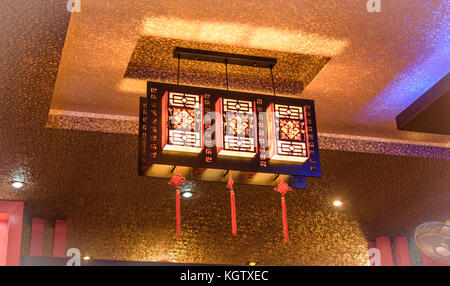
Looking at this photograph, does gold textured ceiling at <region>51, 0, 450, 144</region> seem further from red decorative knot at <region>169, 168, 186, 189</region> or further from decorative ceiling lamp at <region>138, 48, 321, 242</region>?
red decorative knot at <region>169, 168, 186, 189</region>

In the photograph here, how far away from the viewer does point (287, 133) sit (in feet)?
11.4

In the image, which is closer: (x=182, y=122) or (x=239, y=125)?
(x=182, y=122)

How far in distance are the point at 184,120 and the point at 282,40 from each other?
82cm

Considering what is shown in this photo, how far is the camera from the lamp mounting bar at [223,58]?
3.67 meters

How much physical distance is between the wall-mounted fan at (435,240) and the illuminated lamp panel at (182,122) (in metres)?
1.78

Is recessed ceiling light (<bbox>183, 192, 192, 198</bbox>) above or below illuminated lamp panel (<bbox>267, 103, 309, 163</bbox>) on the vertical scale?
above

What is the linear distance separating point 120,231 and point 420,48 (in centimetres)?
381

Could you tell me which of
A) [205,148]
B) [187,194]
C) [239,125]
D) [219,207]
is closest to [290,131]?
[239,125]

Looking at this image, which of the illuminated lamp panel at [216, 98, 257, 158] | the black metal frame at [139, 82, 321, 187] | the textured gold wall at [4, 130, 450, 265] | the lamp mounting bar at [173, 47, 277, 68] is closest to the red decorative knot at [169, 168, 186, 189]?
the black metal frame at [139, 82, 321, 187]

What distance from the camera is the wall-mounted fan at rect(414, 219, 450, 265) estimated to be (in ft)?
13.1

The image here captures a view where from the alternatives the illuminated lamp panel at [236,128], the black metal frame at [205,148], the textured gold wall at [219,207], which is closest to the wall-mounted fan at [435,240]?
the textured gold wall at [219,207]

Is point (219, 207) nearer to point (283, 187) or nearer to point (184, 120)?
point (283, 187)

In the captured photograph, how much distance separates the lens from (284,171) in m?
3.42
